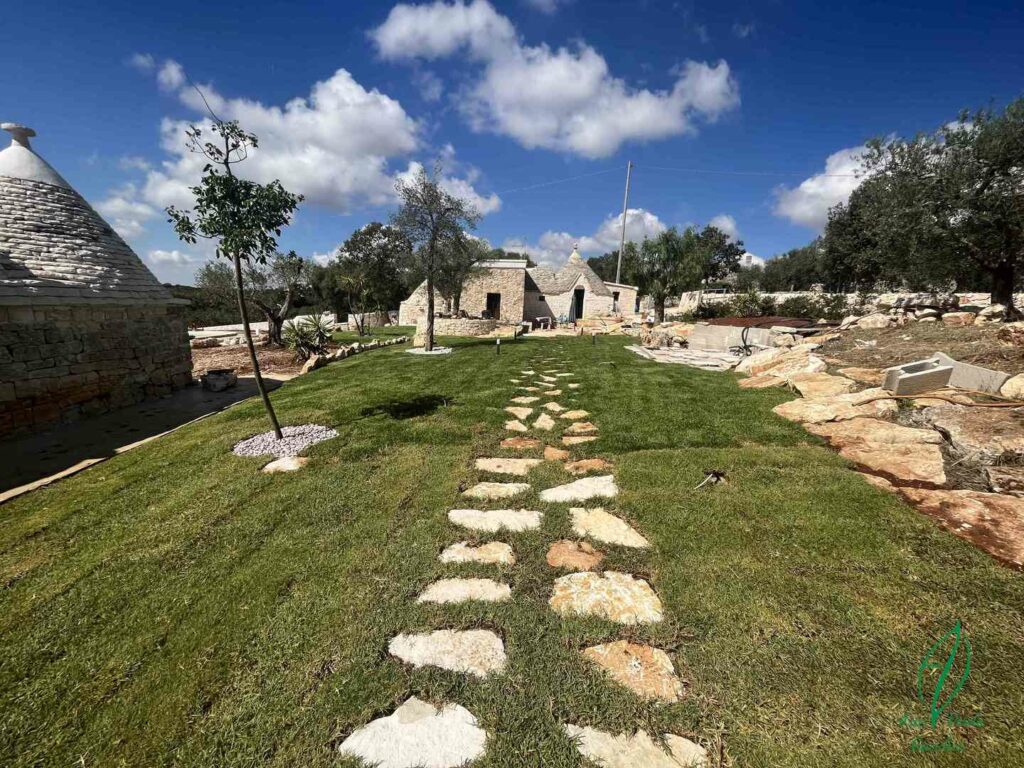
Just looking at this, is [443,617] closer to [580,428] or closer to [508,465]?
[508,465]

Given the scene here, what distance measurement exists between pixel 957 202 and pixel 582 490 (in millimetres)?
15977

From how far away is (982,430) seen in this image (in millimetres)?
3955

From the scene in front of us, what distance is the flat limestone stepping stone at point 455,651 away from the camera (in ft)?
6.79

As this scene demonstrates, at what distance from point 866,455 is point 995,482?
935mm

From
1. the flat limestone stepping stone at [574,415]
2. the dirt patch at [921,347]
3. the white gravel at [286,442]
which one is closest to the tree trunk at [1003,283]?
the dirt patch at [921,347]

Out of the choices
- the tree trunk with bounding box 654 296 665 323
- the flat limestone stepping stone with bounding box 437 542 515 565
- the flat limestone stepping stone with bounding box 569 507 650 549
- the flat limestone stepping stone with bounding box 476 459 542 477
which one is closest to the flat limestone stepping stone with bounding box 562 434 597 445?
the flat limestone stepping stone with bounding box 476 459 542 477

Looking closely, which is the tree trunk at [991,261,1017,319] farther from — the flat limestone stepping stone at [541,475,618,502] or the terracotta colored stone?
the flat limestone stepping stone at [541,475,618,502]

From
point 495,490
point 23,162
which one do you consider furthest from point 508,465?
point 23,162

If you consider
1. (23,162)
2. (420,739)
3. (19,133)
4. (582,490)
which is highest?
(19,133)

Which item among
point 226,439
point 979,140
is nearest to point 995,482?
point 226,439

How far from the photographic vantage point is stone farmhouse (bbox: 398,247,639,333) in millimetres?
29828

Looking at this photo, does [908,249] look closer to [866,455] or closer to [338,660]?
[866,455]

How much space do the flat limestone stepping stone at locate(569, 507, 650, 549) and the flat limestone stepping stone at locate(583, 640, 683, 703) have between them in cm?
94

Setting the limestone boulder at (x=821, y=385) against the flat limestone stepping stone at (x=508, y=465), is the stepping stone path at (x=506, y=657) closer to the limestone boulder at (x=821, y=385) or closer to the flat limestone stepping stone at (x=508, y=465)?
the flat limestone stepping stone at (x=508, y=465)
